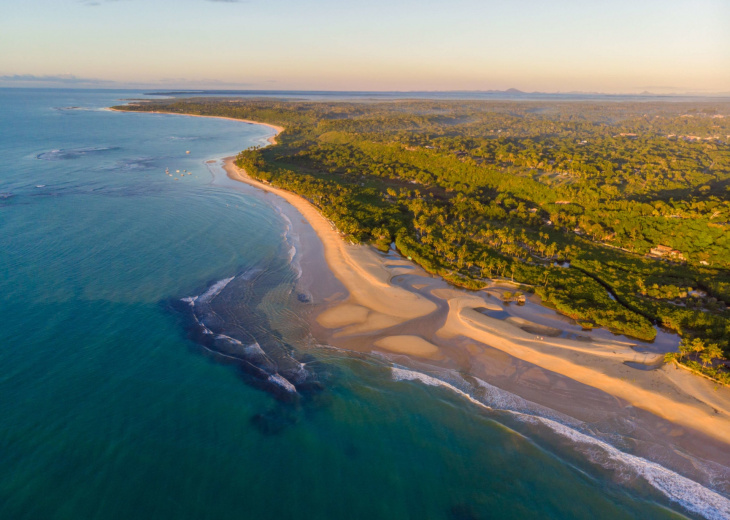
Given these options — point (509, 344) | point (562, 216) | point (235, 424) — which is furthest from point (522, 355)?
point (562, 216)

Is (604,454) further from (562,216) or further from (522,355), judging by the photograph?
(562,216)

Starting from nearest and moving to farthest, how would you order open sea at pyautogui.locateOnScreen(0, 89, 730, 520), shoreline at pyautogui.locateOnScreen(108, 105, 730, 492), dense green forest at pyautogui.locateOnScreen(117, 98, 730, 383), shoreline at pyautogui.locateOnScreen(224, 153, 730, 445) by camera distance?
open sea at pyautogui.locateOnScreen(0, 89, 730, 520) → shoreline at pyautogui.locateOnScreen(108, 105, 730, 492) → shoreline at pyautogui.locateOnScreen(224, 153, 730, 445) → dense green forest at pyautogui.locateOnScreen(117, 98, 730, 383)

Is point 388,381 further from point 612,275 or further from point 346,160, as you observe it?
point 346,160

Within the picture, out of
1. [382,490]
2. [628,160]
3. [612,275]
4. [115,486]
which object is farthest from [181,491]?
[628,160]

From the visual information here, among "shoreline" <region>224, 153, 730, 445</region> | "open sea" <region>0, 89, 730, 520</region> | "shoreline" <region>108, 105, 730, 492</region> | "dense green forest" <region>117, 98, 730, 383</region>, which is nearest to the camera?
"open sea" <region>0, 89, 730, 520</region>

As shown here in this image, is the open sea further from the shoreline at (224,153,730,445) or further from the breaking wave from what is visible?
the shoreline at (224,153,730,445)

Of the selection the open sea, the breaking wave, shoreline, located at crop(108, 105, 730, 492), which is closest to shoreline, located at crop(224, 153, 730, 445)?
shoreline, located at crop(108, 105, 730, 492)

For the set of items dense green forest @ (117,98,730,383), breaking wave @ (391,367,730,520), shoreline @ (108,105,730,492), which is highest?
dense green forest @ (117,98,730,383)
